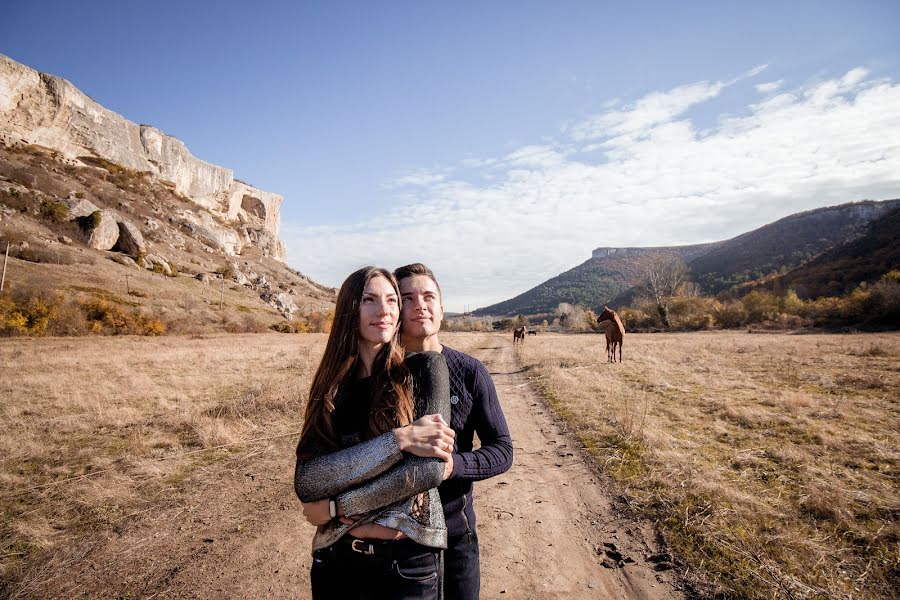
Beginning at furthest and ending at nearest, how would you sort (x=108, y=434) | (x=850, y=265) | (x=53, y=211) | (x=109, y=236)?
(x=850, y=265) → (x=109, y=236) → (x=53, y=211) → (x=108, y=434)

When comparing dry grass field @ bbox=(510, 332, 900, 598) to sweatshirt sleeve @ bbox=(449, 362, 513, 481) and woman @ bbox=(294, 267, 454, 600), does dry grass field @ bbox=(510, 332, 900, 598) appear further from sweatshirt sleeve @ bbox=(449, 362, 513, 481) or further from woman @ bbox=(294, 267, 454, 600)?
woman @ bbox=(294, 267, 454, 600)

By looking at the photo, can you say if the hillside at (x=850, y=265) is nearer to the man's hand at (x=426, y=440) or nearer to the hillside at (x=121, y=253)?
the man's hand at (x=426, y=440)

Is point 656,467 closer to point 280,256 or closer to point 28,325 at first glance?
point 28,325

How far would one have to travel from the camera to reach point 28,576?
3260mm

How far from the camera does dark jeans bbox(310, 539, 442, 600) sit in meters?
1.53

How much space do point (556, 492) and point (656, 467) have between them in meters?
1.49

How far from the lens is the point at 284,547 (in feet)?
12.3

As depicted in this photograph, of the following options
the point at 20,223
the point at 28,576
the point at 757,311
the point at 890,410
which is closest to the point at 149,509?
the point at 28,576

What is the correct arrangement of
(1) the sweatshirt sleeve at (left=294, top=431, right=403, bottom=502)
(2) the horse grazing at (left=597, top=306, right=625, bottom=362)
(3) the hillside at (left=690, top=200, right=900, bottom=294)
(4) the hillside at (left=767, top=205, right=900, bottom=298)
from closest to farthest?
(1) the sweatshirt sleeve at (left=294, top=431, right=403, bottom=502)
(2) the horse grazing at (left=597, top=306, right=625, bottom=362)
(4) the hillside at (left=767, top=205, right=900, bottom=298)
(3) the hillside at (left=690, top=200, right=900, bottom=294)

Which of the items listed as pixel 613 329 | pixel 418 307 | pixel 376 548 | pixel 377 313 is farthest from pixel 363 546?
pixel 613 329

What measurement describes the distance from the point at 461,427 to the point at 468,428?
0.09 m

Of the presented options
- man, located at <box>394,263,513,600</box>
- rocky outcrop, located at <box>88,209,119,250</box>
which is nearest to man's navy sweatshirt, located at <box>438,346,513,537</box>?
man, located at <box>394,263,513,600</box>

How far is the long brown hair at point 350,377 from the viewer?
1.61 meters

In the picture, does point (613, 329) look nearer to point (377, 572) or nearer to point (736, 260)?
point (377, 572)
